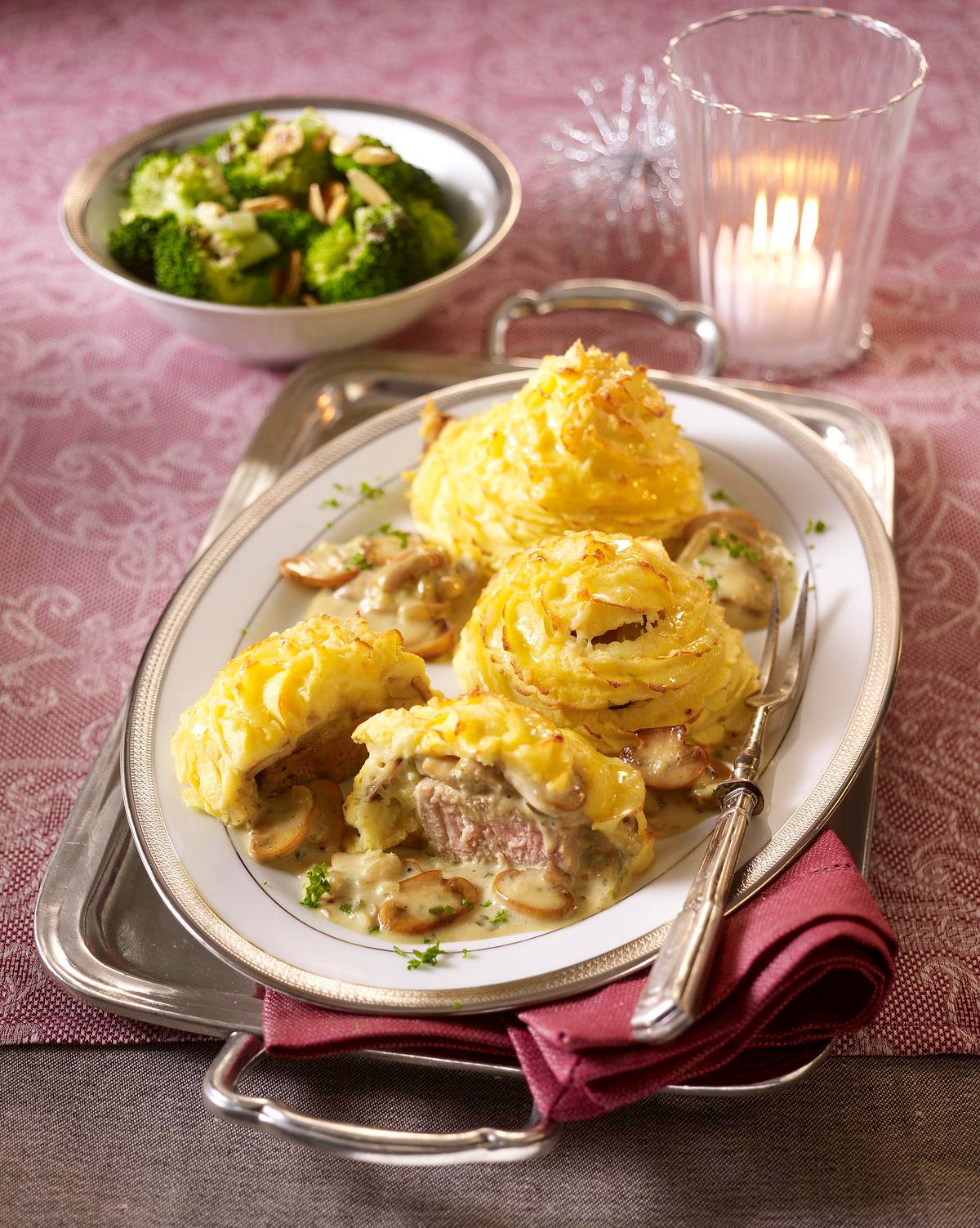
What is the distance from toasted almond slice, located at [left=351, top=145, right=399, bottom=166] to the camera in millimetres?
4465

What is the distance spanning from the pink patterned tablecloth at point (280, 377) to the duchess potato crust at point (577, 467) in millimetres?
830

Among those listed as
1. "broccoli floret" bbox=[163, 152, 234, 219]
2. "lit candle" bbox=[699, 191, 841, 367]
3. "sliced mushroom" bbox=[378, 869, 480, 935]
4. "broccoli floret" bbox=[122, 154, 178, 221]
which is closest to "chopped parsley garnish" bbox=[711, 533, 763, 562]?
"sliced mushroom" bbox=[378, 869, 480, 935]

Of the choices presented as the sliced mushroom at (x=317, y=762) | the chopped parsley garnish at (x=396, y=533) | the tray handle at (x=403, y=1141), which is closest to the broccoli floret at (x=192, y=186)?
the chopped parsley garnish at (x=396, y=533)

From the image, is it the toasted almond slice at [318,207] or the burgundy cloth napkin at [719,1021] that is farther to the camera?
the toasted almond slice at [318,207]

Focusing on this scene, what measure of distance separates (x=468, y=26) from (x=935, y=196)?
109 inches

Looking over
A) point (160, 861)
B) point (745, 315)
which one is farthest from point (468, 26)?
point (160, 861)

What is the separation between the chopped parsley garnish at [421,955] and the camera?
238cm

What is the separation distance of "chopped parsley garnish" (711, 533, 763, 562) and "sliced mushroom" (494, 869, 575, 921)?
1160 millimetres

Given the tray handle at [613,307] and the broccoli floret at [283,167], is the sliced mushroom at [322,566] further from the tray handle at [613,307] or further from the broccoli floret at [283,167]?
the broccoli floret at [283,167]

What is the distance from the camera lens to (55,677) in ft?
11.4

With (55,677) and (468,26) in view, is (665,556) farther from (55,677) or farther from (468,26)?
(468,26)

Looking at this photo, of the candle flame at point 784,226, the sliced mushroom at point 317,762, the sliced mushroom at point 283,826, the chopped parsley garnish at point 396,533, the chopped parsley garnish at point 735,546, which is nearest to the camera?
the sliced mushroom at point 283,826

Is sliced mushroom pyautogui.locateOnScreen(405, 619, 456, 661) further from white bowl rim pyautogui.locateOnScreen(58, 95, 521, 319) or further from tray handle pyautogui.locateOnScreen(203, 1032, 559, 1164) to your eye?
white bowl rim pyautogui.locateOnScreen(58, 95, 521, 319)

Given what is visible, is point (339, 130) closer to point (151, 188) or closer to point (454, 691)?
point (151, 188)
